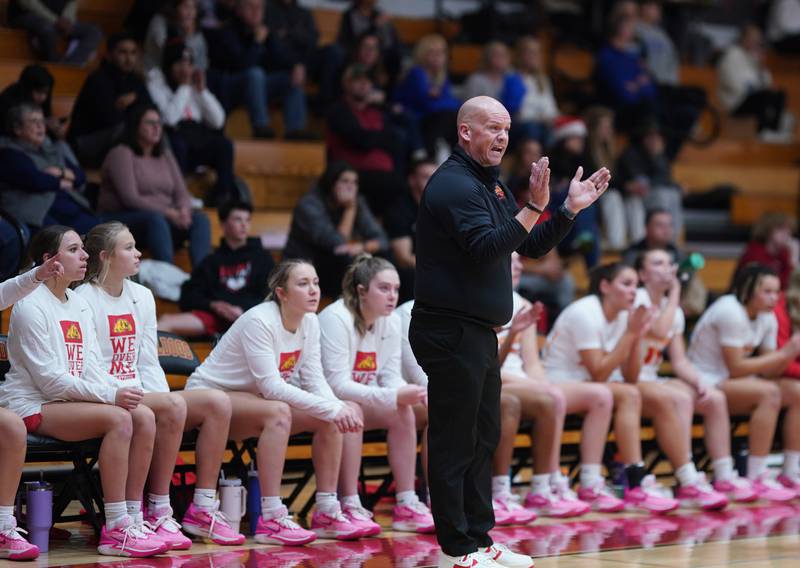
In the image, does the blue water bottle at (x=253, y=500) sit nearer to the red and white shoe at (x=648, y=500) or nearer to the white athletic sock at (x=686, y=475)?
the red and white shoe at (x=648, y=500)

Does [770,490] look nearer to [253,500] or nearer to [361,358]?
[361,358]

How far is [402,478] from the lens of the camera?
20.1 feet

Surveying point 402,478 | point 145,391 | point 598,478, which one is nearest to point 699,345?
point 598,478

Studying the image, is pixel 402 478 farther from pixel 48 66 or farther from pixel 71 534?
pixel 48 66

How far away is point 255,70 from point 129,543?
487cm

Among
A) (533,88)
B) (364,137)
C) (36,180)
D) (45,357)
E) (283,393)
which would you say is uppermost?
(533,88)

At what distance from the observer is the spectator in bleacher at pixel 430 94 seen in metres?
10.1

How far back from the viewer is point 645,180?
10461 millimetres

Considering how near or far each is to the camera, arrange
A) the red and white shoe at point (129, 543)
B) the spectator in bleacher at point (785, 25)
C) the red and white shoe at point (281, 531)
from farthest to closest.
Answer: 1. the spectator in bleacher at point (785, 25)
2. the red and white shoe at point (281, 531)
3. the red and white shoe at point (129, 543)

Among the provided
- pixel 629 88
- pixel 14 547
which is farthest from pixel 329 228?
pixel 629 88

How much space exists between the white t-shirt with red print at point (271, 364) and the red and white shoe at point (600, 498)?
160 cm

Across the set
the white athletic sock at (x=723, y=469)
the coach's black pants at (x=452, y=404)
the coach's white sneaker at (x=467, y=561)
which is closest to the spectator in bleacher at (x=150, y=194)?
the white athletic sock at (x=723, y=469)

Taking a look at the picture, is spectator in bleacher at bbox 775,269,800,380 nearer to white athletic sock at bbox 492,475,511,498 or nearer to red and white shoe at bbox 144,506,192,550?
white athletic sock at bbox 492,475,511,498

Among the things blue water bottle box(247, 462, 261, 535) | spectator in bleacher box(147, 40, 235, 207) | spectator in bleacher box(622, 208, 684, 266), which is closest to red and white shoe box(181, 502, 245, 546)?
blue water bottle box(247, 462, 261, 535)
